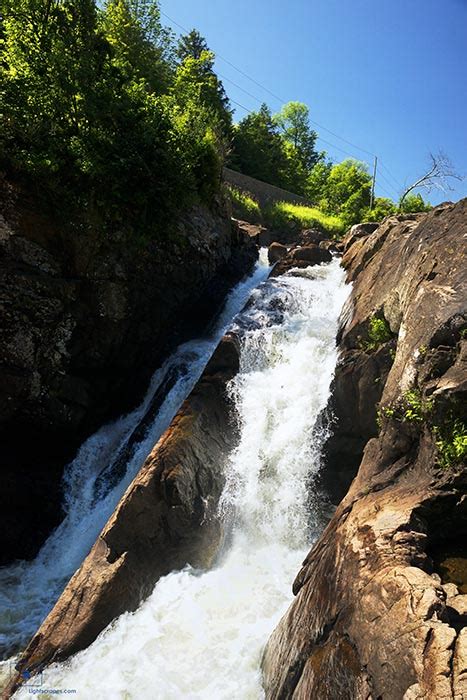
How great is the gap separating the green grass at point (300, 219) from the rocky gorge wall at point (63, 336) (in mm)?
15552

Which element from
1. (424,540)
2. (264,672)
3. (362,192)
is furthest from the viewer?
(362,192)

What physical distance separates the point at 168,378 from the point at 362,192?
3050cm

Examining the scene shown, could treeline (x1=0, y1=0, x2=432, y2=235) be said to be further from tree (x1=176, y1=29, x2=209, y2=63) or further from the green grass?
tree (x1=176, y1=29, x2=209, y2=63)

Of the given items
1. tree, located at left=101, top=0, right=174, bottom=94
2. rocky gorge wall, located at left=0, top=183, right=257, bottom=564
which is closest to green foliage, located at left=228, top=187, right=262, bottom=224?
tree, located at left=101, top=0, right=174, bottom=94

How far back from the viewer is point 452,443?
213 inches

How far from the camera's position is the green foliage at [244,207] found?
88.3 feet

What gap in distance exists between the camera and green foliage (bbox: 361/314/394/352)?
9.08 metres

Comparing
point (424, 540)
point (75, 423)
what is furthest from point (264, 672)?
point (75, 423)

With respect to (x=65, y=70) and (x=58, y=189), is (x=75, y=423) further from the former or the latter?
(x=65, y=70)

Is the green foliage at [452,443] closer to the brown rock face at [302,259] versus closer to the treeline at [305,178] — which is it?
the brown rock face at [302,259]

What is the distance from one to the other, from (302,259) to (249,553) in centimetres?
1142

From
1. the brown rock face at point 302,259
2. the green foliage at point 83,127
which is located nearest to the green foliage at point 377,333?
the green foliage at point 83,127

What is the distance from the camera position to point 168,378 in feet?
43.4

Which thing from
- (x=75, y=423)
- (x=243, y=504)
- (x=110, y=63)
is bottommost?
(x=75, y=423)
